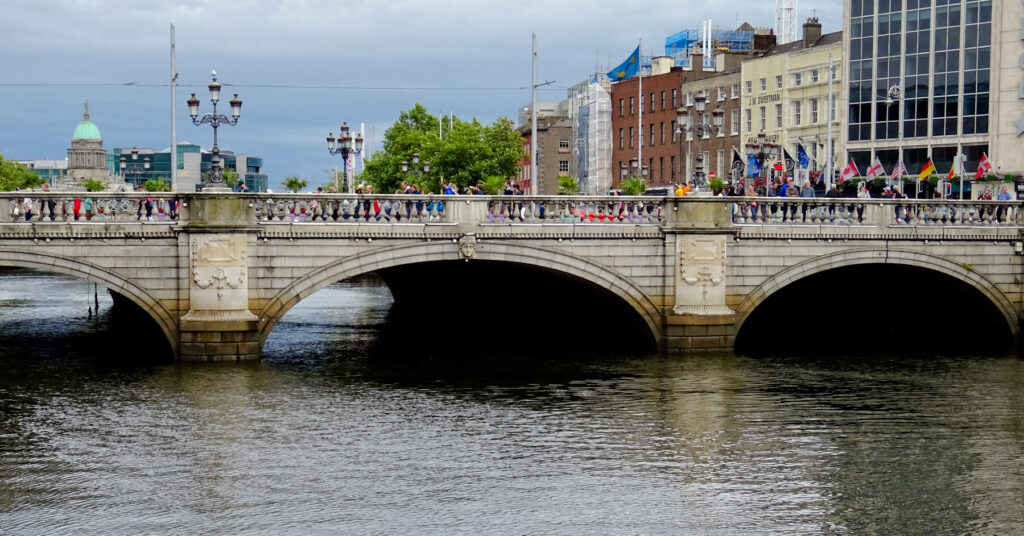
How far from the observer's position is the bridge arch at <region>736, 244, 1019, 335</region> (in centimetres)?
3422

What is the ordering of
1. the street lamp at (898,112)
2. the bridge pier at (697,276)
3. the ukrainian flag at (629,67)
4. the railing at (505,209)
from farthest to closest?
the ukrainian flag at (629,67) < the street lamp at (898,112) < the bridge pier at (697,276) < the railing at (505,209)

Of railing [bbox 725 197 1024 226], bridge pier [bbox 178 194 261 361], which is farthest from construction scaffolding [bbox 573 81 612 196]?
bridge pier [bbox 178 194 261 361]

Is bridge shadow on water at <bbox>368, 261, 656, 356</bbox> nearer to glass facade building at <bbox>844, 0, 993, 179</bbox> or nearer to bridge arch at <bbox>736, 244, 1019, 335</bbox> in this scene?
bridge arch at <bbox>736, 244, 1019, 335</bbox>

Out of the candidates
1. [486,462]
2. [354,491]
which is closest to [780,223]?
[486,462]

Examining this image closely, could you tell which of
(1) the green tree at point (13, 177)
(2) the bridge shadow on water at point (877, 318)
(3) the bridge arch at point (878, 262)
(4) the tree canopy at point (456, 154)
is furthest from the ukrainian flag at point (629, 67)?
(1) the green tree at point (13, 177)

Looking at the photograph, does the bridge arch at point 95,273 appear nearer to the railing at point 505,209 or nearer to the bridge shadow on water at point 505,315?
the railing at point 505,209

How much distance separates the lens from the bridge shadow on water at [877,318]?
3694cm

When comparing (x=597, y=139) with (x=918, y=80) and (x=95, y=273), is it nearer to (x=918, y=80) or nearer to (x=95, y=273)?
(x=918, y=80)

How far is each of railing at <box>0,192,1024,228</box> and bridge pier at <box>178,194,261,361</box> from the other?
350 millimetres

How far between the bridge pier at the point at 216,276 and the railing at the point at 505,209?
35 centimetres

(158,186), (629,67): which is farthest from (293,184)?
(629,67)

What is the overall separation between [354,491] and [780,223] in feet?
57.0

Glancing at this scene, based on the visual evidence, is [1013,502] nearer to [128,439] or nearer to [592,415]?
[592,415]

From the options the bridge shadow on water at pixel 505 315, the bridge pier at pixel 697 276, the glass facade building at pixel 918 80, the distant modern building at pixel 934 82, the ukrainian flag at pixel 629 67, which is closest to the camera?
the bridge pier at pixel 697 276
